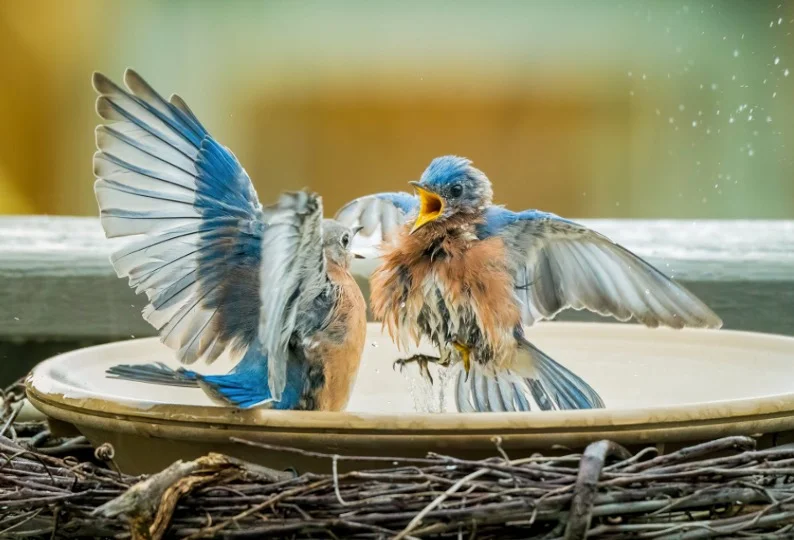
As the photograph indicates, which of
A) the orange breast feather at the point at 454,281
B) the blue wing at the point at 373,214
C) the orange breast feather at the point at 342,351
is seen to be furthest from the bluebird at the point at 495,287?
the blue wing at the point at 373,214

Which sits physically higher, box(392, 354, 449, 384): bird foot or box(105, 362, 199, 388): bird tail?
box(105, 362, 199, 388): bird tail

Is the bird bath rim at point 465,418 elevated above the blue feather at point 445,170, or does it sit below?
below

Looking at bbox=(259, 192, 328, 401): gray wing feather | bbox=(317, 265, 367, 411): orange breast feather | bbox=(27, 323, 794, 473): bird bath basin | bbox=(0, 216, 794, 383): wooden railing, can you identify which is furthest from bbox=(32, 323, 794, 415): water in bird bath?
bbox=(0, 216, 794, 383): wooden railing

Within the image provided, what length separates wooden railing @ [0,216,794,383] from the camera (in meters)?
1.75

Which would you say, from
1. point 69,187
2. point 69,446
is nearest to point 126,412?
point 69,446

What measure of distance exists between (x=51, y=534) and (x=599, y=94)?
1275 millimetres

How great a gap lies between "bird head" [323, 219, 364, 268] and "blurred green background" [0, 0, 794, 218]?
17.3 inches

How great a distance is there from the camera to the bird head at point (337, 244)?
1159mm

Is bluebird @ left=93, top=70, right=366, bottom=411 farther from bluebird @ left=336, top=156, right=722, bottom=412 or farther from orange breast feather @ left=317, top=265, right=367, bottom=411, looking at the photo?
bluebird @ left=336, top=156, right=722, bottom=412

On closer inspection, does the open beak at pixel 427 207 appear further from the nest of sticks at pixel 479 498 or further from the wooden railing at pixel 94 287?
the wooden railing at pixel 94 287

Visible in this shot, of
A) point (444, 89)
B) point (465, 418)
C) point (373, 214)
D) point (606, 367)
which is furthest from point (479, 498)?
point (444, 89)

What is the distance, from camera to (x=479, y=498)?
0.77 meters

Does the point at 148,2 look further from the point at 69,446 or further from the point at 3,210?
the point at 69,446

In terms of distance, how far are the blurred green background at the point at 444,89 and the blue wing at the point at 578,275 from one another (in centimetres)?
45
